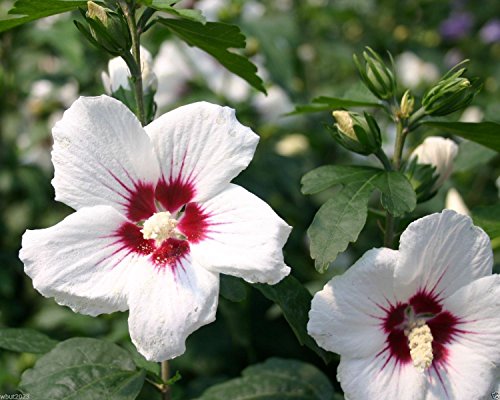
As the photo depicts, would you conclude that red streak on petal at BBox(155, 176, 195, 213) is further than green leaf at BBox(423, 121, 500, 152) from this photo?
No

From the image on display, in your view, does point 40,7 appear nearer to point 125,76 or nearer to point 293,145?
point 125,76

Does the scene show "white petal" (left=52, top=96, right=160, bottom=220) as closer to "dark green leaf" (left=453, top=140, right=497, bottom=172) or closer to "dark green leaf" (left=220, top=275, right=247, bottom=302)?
"dark green leaf" (left=220, top=275, right=247, bottom=302)

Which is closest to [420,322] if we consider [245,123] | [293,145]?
[245,123]

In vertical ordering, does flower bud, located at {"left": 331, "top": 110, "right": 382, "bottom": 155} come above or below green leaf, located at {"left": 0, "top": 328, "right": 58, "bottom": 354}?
above

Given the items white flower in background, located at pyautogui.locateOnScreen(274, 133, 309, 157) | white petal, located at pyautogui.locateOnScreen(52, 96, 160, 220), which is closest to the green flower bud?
white petal, located at pyautogui.locateOnScreen(52, 96, 160, 220)

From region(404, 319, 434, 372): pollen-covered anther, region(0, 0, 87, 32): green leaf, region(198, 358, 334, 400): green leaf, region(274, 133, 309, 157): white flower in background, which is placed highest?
region(0, 0, 87, 32): green leaf

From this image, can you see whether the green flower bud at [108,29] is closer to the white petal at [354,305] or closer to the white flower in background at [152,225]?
the white flower in background at [152,225]

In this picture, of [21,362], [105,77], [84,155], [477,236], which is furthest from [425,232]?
[21,362]
